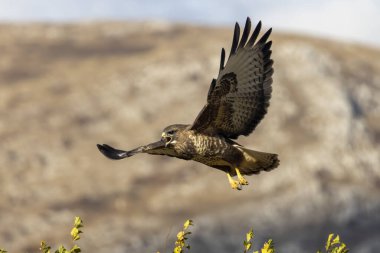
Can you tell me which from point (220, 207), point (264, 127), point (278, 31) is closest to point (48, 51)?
point (278, 31)

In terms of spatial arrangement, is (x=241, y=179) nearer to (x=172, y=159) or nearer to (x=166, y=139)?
(x=166, y=139)

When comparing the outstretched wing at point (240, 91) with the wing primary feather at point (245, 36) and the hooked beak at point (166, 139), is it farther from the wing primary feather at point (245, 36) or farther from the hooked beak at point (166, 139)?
the hooked beak at point (166, 139)

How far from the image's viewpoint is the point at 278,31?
9362 centimetres

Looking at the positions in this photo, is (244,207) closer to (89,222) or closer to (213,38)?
(89,222)

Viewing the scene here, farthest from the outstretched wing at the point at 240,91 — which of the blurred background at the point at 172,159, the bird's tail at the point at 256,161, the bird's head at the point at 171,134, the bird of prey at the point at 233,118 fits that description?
the blurred background at the point at 172,159

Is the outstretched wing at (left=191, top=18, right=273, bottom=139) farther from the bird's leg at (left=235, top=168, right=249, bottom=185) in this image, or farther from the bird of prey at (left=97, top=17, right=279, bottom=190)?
the bird's leg at (left=235, top=168, right=249, bottom=185)

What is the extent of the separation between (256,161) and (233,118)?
63 centimetres

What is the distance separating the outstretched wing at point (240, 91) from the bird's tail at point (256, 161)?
45 centimetres

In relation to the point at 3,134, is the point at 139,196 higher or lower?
lower

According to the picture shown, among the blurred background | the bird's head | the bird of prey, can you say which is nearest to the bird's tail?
the bird of prey

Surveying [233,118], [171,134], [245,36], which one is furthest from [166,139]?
[245,36]

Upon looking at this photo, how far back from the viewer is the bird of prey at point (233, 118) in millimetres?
11898

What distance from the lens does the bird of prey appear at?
39.0 feet

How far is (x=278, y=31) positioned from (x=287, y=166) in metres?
24.4
